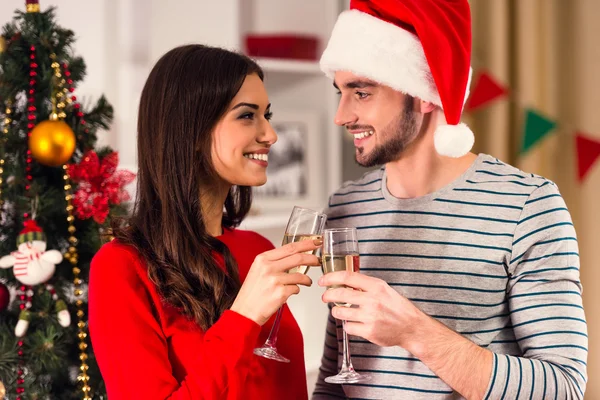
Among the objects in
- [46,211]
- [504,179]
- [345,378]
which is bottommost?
[345,378]

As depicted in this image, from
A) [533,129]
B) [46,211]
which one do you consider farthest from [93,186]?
[533,129]

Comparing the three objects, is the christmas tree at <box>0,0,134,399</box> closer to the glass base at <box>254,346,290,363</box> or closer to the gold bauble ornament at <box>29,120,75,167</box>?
the gold bauble ornament at <box>29,120,75,167</box>

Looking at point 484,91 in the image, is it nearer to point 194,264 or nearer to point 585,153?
point 585,153

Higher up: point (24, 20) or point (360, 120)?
point (24, 20)

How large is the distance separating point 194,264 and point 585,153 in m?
2.00

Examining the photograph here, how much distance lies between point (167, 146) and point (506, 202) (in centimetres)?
70

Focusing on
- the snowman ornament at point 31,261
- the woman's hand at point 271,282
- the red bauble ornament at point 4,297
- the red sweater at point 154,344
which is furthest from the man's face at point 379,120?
the red bauble ornament at point 4,297

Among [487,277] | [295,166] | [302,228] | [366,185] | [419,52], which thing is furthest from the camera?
[295,166]

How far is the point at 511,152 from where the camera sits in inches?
121

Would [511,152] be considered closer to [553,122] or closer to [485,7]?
[553,122]

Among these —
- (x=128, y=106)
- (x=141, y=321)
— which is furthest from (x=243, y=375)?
A: (x=128, y=106)

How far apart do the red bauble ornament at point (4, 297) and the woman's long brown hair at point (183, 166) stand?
1.09ft

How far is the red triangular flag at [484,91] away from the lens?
9.82 feet

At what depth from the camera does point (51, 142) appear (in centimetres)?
159
